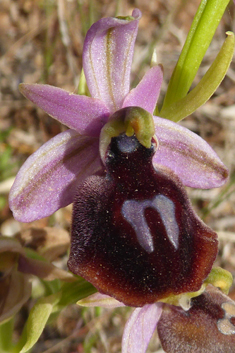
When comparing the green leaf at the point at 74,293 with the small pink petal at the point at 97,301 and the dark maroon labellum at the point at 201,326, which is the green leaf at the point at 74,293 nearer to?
the small pink petal at the point at 97,301

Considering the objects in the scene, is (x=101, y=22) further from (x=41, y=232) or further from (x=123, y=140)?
(x=41, y=232)

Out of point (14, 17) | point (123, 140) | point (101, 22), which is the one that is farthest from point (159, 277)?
point (14, 17)

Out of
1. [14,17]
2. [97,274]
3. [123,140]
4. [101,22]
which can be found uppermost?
[101,22]

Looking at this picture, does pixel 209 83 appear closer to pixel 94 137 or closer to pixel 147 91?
pixel 147 91

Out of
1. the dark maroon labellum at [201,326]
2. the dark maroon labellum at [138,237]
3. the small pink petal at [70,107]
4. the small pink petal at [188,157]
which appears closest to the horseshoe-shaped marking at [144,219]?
the dark maroon labellum at [138,237]

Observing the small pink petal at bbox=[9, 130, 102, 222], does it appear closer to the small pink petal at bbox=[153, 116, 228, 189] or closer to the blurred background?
Result: the small pink petal at bbox=[153, 116, 228, 189]

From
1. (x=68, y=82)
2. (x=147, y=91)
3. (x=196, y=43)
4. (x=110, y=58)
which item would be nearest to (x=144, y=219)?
(x=147, y=91)
